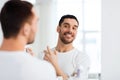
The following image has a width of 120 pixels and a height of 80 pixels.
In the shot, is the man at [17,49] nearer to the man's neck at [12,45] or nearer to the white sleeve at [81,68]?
the man's neck at [12,45]

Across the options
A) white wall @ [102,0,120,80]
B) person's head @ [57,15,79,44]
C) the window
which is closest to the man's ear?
person's head @ [57,15,79,44]

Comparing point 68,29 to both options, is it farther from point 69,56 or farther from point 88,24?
point 88,24

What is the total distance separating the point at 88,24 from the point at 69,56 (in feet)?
6.43

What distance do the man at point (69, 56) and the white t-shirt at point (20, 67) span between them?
750 millimetres

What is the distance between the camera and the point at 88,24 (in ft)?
13.0

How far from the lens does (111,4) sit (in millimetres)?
3516

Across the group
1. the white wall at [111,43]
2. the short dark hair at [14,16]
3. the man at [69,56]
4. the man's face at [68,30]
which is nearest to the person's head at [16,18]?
the short dark hair at [14,16]

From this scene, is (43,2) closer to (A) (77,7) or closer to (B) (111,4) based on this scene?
(A) (77,7)

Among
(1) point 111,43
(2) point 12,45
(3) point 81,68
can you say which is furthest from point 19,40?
(1) point 111,43

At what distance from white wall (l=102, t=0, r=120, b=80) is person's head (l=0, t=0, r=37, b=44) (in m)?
2.48

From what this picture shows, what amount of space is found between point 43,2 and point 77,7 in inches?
21.5

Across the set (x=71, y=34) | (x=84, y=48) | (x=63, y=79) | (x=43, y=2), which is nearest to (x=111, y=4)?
(x=84, y=48)

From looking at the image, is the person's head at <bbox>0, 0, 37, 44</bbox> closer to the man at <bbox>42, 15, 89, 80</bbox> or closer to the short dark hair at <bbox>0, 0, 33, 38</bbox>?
the short dark hair at <bbox>0, 0, 33, 38</bbox>

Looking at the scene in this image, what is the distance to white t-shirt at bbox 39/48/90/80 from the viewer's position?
74.7 inches
